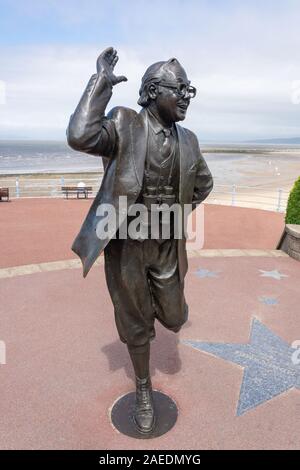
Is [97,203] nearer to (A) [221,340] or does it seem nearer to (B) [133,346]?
(B) [133,346]

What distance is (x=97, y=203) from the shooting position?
8.71 ft

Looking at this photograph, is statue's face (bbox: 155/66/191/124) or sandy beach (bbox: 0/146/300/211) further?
sandy beach (bbox: 0/146/300/211)

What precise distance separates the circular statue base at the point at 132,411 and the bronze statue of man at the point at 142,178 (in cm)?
6

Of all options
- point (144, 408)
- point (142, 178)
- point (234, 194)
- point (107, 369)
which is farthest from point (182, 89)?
point (234, 194)

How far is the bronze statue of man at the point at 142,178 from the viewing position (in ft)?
7.51

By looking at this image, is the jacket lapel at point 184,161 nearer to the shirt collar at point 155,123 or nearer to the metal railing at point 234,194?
the shirt collar at point 155,123

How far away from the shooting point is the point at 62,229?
10.3 metres

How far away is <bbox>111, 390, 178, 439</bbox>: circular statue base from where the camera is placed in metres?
2.94

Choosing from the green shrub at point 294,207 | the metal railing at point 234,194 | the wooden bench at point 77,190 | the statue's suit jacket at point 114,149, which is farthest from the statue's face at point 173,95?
the wooden bench at point 77,190

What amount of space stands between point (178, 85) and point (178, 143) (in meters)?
0.37

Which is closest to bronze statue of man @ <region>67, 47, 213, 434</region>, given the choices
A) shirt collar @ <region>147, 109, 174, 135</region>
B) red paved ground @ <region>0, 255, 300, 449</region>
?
shirt collar @ <region>147, 109, 174, 135</region>

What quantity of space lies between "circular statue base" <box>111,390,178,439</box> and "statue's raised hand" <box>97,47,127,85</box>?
8.07ft

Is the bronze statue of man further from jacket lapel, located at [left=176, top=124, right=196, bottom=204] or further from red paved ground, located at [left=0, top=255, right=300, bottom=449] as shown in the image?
red paved ground, located at [left=0, top=255, right=300, bottom=449]

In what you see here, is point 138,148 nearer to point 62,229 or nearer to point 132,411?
point 132,411
